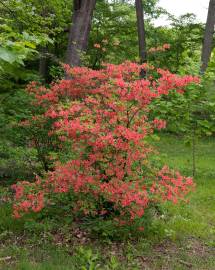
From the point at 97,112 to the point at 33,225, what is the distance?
5.88ft

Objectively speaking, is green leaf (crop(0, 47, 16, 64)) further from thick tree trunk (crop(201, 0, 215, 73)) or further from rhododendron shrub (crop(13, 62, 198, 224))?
thick tree trunk (crop(201, 0, 215, 73))

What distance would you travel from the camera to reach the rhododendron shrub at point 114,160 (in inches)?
215

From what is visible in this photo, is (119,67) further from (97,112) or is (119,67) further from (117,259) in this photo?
(117,259)

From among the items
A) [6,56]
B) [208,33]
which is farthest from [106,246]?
[208,33]

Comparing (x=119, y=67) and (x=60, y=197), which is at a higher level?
(x=119, y=67)

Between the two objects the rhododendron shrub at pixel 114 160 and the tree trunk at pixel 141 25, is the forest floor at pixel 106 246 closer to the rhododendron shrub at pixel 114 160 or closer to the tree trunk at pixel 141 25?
the rhododendron shrub at pixel 114 160

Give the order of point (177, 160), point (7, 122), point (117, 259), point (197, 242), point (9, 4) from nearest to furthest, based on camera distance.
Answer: point (117, 259), point (197, 242), point (7, 122), point (9, 4), point (177, 160)

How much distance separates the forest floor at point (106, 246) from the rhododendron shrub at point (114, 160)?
428 mm

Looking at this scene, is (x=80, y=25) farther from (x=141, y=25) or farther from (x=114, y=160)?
(x=141, y=25)

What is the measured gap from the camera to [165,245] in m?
6.12

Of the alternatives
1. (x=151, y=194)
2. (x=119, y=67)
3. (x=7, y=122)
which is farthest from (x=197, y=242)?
(x=7, y=122)

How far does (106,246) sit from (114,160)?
120 cm

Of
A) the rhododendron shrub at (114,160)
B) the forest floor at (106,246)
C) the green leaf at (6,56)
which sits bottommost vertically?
the forest floor at (106,246)

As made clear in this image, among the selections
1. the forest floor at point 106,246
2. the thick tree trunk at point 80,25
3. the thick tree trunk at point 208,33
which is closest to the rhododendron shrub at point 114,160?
the forest floor at point 106,246
